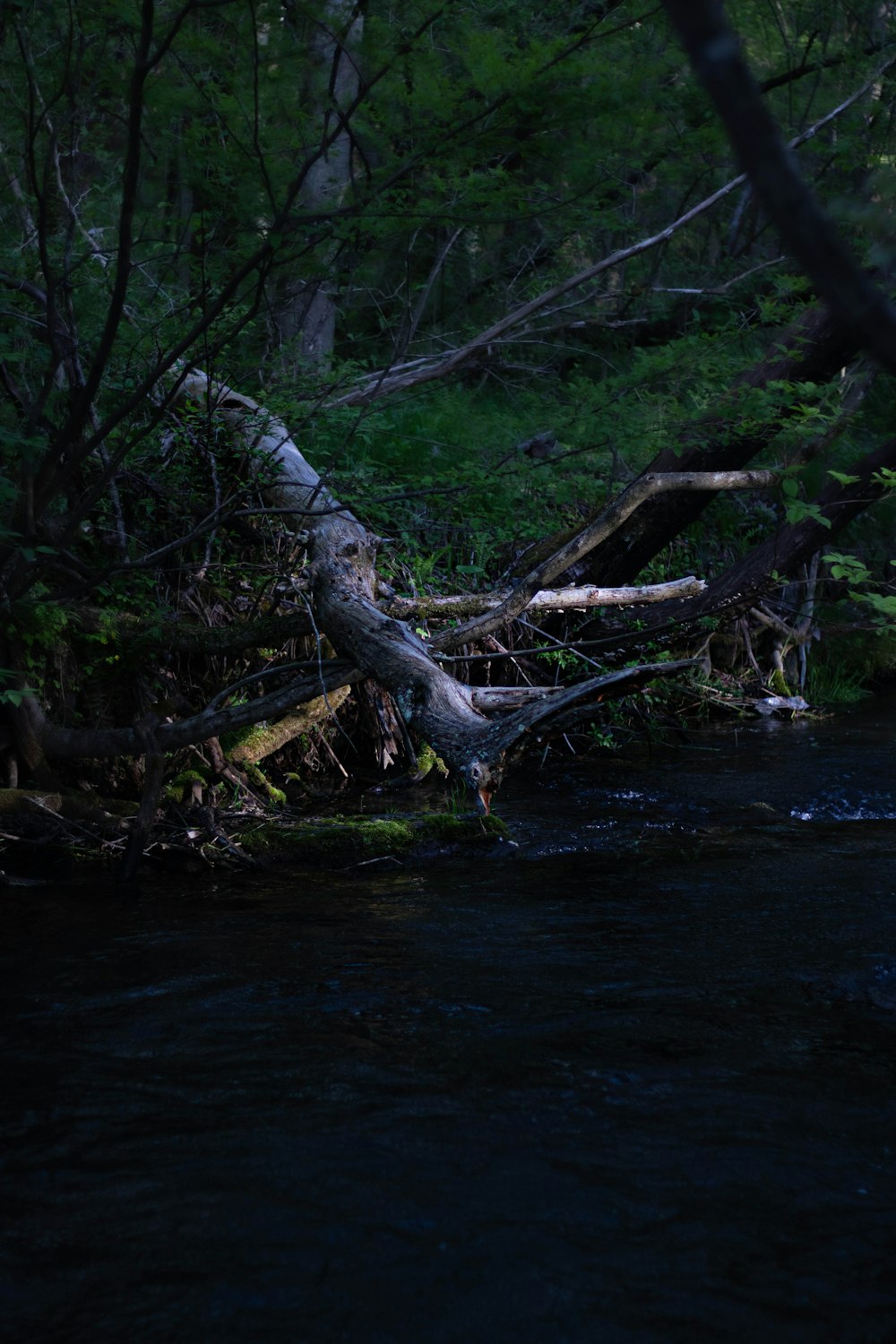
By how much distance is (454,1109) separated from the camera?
3025 mm

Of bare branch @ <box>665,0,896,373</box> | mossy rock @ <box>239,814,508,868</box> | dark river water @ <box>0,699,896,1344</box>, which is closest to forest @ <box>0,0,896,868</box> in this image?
bare branch @ <box>665,0,896,373</box>

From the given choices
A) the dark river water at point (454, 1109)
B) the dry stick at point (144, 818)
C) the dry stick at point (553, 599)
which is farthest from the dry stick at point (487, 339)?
the dark river water at point (454, 1109)

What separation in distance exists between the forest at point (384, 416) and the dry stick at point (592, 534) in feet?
0.09

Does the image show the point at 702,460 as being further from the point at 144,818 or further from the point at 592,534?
the point at 144,818

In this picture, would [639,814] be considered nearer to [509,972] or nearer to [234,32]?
[509,972]

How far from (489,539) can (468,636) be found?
2343 millimetres

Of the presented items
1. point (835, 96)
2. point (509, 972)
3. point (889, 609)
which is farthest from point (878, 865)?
point (835, 96)

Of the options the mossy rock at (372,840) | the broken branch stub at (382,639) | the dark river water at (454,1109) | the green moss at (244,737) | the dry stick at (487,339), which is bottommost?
the dark river water at (454,1109)

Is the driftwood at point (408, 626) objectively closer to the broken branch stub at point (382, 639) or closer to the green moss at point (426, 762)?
the broken branch stub at point (382, 639)

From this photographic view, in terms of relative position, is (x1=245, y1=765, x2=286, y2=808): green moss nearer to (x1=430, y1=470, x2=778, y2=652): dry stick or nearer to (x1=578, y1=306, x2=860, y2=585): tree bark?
(x1=430, y1=470, x2=778, y2=652): dry stick

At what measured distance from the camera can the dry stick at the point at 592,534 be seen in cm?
647

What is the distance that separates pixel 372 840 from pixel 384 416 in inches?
181

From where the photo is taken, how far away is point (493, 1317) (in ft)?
7.37

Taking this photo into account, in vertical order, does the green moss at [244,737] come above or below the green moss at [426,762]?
above
